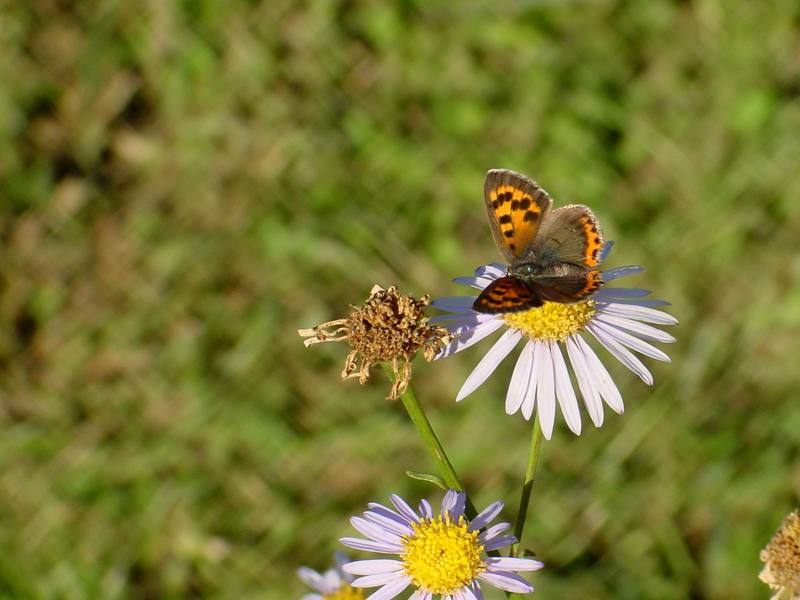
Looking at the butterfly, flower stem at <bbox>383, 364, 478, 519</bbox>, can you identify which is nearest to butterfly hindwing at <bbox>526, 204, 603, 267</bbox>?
the butterfly

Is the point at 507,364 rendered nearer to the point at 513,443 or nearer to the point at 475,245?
the point at 513,443

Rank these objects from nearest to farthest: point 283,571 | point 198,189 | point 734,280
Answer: point 283,571
point 734,280
point 198,189

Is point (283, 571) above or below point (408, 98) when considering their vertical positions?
below

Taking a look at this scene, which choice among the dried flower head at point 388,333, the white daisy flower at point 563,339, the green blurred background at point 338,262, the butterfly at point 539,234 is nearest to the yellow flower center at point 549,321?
the white daisy flower at point 563,339

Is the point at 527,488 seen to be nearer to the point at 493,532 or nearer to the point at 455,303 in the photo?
the point at 493,532

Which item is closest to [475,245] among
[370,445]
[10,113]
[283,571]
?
[370,445]

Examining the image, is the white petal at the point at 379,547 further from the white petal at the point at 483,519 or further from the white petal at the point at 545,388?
the white petal at the point at 545,388
